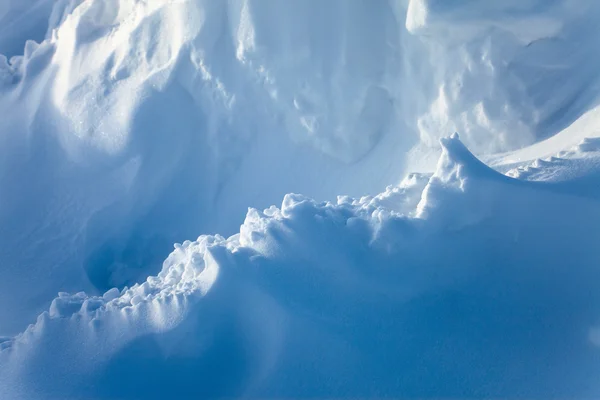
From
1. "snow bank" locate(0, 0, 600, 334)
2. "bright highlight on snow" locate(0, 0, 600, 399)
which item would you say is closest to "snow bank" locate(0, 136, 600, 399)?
"bright highlight on snow" locate(0, 0, 600, 399)

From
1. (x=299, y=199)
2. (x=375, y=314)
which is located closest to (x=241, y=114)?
(x=299, y=199)

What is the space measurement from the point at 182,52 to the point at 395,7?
1639mm

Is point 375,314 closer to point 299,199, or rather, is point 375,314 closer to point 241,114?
point 299,199

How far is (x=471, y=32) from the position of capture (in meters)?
4.12

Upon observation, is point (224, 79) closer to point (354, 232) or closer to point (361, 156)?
point (361, 156)

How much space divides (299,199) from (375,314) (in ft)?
2.66

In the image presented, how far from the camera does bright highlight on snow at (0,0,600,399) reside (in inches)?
111

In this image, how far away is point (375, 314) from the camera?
9.36 ft

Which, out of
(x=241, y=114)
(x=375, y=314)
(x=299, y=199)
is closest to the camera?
(x=375, y=314)

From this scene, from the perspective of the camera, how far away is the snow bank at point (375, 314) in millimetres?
2729

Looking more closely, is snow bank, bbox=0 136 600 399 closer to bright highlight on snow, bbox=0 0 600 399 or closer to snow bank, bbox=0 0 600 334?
bright highlight on snow, bbox=0 0 600 399

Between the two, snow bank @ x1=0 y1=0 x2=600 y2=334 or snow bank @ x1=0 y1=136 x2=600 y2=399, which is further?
snow bank @ x1=0 y1=0 x2=600 y2=334

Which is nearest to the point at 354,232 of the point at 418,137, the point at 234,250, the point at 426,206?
the point at 426,206

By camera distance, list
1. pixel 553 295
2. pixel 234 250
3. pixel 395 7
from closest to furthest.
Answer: pixel 553 295 < pixel 234 250 < pixel 395 7
